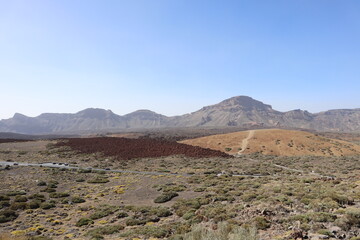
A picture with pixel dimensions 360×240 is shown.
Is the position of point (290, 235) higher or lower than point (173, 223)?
higher

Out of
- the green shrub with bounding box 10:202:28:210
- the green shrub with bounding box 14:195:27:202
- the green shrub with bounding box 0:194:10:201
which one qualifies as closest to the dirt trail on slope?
the green shrub with bounding box 14:195:27:202

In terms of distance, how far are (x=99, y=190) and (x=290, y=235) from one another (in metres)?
20.6

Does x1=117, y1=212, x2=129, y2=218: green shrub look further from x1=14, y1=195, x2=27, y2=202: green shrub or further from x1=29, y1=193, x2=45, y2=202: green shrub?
x1=14, y1=195, x2=27, y2=202: green shrub

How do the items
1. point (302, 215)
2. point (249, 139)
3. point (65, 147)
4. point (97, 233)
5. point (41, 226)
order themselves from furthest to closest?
point (249, 139)
point (65, 147)
point (41, 226)
point (97, 233)
point (302, 215)

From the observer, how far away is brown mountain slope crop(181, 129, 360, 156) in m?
58.1

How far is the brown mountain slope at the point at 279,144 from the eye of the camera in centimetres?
5809

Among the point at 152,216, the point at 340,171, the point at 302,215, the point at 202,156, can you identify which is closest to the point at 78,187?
the point at 152,216

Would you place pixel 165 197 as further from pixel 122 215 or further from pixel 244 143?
pixel 244 143

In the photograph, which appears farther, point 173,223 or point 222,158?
point 222,158

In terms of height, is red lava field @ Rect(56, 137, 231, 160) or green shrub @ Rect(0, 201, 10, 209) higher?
red lava field @ Rect(56, 137, 231, 160)

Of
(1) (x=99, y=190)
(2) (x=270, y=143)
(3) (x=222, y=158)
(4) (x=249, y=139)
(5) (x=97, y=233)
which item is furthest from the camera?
(4) (x=249, y=139)

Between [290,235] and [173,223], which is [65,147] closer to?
[173,223]

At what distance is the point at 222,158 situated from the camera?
4666 cm

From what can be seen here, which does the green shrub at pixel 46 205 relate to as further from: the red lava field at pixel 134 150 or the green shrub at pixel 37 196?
the red lava field at pixel 134 150
